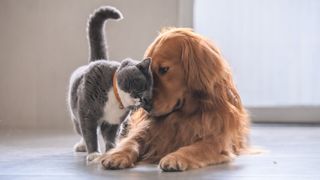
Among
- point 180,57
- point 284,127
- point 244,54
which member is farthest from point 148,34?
point 180,57

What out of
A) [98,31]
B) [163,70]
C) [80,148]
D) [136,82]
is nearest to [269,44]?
[98,31]

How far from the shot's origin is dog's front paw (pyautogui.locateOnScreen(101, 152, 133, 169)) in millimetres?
1562

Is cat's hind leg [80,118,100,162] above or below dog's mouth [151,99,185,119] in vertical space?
below

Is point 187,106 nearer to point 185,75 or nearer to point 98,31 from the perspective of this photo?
point 185,75

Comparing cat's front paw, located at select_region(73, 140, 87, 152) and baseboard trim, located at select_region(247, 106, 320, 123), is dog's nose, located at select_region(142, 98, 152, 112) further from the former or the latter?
baseboard trim, located at select_region(247, 106, 320, 123)

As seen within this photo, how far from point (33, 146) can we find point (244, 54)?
144 cm

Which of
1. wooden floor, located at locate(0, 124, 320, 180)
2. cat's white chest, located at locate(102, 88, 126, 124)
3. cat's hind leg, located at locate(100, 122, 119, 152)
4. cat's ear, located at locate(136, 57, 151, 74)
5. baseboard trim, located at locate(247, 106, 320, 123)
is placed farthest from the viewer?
baseboard trim, located at locate(247, 106, 320, 123)

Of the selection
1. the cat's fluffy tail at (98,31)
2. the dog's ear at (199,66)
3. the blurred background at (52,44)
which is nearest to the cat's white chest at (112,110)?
the dog's ear at (199,66)

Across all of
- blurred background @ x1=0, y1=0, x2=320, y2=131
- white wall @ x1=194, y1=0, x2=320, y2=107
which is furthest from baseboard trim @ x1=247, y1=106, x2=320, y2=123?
blurred background @ x1=0, y1=0, x2=320, y2=131

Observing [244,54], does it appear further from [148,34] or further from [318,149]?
[318,149]

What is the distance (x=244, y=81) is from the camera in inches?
126

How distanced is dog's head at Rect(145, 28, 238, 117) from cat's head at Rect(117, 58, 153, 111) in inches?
1.6

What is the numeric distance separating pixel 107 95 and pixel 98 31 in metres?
0.45

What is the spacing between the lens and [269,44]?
125 inches
